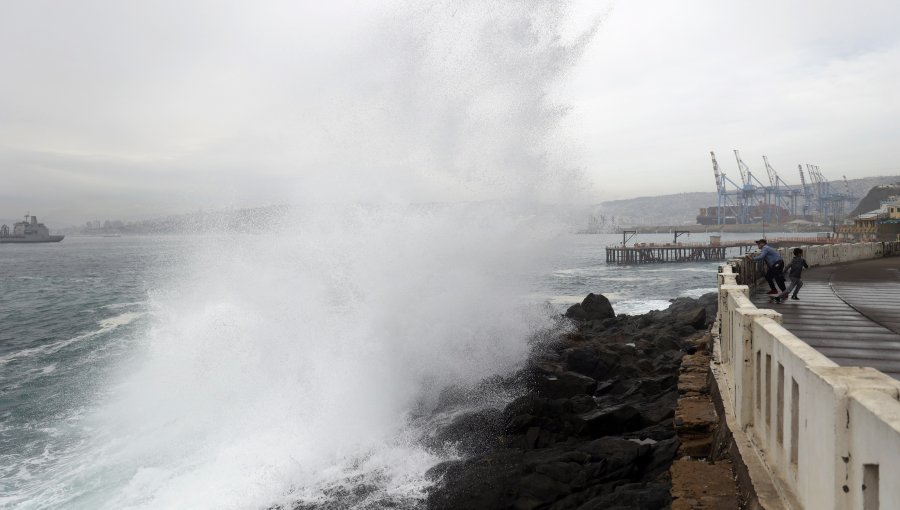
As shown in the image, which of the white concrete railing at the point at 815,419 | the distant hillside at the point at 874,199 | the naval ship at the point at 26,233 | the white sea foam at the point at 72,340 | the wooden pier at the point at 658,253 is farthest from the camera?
the naval ship at the point at 26,233

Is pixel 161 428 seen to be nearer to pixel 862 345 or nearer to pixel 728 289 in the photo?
pixel 728 289

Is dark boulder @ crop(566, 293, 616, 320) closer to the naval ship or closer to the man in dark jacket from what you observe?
the man in dark jacket

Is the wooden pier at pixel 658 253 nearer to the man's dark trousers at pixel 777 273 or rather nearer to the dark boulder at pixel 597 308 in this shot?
the dark boulder at pixel 597 308

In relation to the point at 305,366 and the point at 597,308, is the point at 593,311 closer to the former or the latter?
the point at 597,308

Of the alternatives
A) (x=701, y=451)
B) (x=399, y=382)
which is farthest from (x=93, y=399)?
(x=701, y=451)

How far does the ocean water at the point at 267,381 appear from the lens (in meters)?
10.6

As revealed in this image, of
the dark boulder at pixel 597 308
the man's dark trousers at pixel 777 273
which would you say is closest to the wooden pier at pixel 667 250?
the dark boulder at pixel 597 308

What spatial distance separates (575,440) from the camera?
32.7 ft

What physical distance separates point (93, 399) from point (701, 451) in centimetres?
→ 1668

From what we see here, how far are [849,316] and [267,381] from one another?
1250 centimetres

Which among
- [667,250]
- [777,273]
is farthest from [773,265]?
[667,250]

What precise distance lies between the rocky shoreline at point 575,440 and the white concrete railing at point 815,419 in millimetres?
2662

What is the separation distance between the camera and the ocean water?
10586 mm

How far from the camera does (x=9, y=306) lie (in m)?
39.2
